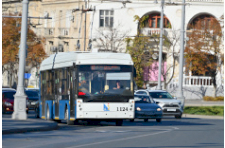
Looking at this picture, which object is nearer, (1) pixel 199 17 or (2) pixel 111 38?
(2) pixel 111 38

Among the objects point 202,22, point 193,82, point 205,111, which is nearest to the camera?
point 205,111

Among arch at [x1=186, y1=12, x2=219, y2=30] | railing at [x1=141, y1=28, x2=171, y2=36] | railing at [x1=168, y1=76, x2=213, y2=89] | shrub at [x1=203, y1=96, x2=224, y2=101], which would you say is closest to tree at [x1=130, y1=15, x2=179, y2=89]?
railing at [x1=141, y1=28, x2=171, y2=36]

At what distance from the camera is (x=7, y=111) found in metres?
39.8

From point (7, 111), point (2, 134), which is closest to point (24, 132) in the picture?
point (2, 134)

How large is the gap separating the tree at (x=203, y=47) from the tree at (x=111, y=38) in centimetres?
610

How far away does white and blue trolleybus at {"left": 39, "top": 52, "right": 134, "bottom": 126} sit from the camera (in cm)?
2603

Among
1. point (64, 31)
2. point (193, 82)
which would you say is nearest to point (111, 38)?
point (64, 31)

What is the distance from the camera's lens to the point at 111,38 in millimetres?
60281

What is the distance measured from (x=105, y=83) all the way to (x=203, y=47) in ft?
117

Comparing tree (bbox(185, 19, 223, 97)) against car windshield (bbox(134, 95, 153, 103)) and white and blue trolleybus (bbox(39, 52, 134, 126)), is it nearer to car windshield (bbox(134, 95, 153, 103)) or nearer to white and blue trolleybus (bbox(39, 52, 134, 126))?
car windshield (bbox(134, 95, 153, 103))

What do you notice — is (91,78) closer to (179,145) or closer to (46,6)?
(179,145)

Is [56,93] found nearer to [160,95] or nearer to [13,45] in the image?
[160,95]

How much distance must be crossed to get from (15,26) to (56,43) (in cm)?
703

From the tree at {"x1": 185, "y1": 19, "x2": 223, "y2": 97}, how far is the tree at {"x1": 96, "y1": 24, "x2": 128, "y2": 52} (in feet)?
20.0
